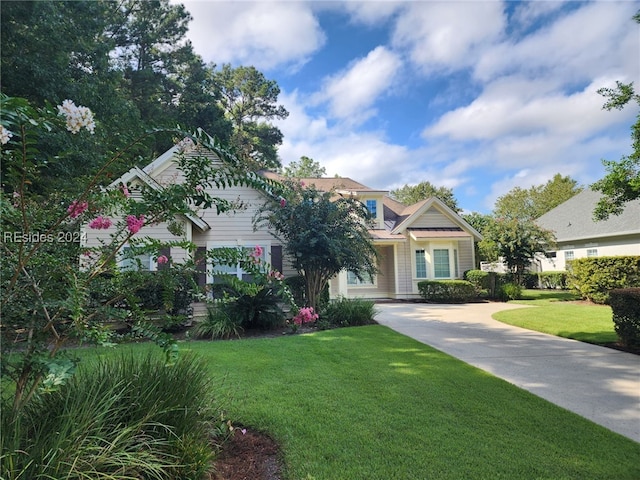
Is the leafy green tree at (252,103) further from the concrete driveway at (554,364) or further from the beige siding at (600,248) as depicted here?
the concrete driveway at (554,364)

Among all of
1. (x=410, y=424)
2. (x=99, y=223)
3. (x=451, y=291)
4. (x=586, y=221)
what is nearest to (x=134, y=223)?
(x=99, y=223)

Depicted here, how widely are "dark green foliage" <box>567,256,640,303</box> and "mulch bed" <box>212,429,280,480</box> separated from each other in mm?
14220

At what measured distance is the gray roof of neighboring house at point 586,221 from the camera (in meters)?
17.1

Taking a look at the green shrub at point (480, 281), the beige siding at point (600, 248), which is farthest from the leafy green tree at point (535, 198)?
the green shrub at point (480, 281)

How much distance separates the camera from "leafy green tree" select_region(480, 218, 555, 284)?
1675 centimetres

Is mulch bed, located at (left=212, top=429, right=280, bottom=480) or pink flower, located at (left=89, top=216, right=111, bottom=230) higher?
pink flower, located at (left=89, top=216, right=111, bottom=230)

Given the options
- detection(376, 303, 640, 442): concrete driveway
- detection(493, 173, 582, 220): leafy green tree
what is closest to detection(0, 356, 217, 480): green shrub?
detection(376, 303, 640, 442): concrete driveway

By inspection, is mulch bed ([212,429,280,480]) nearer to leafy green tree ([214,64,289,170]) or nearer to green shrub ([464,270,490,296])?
Answer: green shrub ([464,270,490,296])

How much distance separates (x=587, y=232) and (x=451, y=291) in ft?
32.5

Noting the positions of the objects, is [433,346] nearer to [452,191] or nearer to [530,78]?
[530,78]

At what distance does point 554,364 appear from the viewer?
5.66m

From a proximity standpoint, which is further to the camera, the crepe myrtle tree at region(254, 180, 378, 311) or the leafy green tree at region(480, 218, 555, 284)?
the leafy green tree at region(480, 218, 555, 284)

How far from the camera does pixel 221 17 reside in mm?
6684

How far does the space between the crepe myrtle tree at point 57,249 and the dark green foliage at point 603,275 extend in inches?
600
